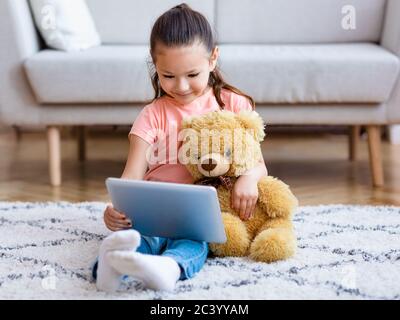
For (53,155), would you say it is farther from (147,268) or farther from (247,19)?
(147,268)

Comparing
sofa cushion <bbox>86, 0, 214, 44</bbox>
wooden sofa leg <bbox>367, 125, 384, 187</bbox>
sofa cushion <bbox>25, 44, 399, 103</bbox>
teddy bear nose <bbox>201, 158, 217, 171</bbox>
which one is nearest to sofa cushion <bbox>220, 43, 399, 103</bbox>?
sofa cushion <bbox>25, 44, 399, 103</bbox>

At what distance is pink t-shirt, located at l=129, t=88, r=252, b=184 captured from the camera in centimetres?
145

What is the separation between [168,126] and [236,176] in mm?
184

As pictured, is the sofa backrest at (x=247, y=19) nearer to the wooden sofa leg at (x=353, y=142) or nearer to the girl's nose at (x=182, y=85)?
the wooden sofa leg at (x=353, y=142)

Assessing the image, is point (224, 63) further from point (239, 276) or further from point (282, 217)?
point (239, 276)

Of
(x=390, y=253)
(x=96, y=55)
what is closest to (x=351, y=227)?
(x=390, y=253)

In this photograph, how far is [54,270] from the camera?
4.33 feet

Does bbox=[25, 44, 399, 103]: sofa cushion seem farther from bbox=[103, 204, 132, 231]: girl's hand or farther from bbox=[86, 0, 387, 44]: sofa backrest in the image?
bbox=[103, 204, 132, 231]: girl's hand

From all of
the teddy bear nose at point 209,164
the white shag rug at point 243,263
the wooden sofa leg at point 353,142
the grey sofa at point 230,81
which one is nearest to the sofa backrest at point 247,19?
the grey sofa at point 230,81

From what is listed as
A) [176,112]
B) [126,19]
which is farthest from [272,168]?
[176,112]

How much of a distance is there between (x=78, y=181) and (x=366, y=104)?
971mm

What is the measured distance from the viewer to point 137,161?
1.45 meters
